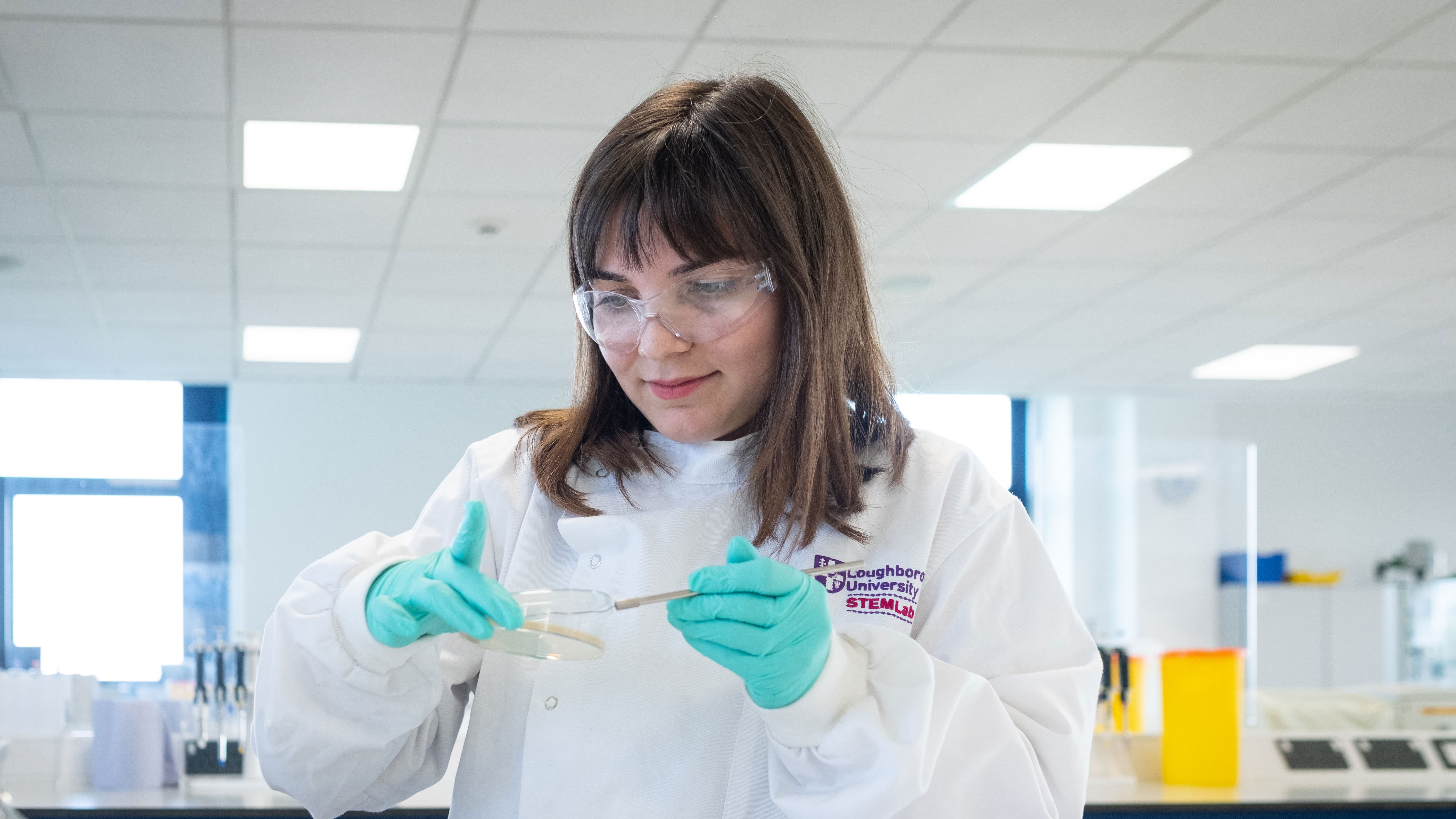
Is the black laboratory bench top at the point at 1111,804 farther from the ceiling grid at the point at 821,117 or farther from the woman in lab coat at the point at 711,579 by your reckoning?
the woman in lab coat at the point at 711,579

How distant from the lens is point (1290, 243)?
5.02 meters

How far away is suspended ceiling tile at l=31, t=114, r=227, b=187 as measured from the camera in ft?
12.3

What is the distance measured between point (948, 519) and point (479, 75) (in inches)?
103

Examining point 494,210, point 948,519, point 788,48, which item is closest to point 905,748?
point 948,519

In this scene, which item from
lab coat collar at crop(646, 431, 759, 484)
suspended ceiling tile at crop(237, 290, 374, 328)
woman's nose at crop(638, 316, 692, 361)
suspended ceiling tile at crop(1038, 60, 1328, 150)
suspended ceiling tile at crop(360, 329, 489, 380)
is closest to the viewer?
woman's nose at crop(638, 316, 692, 361)

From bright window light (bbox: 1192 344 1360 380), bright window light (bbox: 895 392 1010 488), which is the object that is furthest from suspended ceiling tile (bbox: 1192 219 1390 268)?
bright window light (bbox: 895 392 1010 488)

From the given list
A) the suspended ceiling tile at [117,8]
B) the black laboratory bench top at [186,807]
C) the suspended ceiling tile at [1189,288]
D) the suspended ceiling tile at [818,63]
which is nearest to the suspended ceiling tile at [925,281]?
the suspended ceiling tile at [1189,288]

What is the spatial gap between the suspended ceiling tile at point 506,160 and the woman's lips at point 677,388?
2.60m

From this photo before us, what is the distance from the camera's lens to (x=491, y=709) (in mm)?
1175

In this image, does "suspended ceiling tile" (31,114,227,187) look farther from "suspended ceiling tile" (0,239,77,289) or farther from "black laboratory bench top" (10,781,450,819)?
"black laboratory bench top" (10,781,450,819)

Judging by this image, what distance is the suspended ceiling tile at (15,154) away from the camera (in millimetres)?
3701

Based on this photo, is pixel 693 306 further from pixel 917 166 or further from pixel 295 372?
pixel 295 372

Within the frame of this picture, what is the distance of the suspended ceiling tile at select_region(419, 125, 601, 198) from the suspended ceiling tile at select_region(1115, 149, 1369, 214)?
76.1 inches

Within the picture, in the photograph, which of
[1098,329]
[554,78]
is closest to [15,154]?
[554,78]
